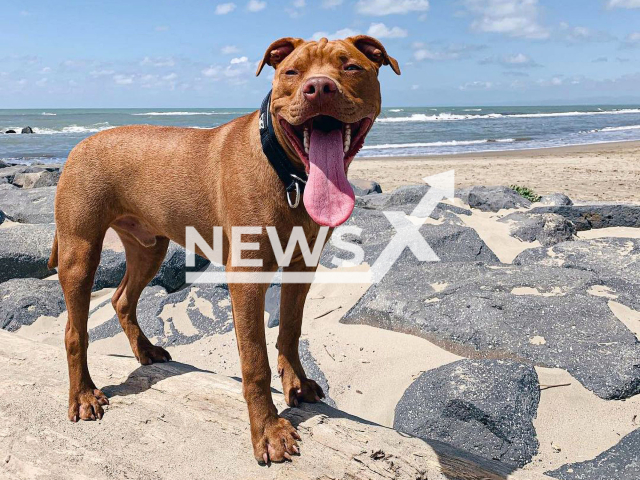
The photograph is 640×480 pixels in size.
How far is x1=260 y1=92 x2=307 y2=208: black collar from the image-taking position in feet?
9.04

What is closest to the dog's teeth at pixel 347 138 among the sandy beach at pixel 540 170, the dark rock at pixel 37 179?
the sandy beach at pixel 540 170

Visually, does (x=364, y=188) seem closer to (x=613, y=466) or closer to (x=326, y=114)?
(x=613, y=466)

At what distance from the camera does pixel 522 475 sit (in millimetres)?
2631

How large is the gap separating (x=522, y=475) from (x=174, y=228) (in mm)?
2313

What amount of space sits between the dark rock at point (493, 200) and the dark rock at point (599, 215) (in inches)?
19.7

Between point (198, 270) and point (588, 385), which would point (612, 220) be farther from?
point (198, 270)

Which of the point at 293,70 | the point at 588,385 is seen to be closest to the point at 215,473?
the point at 293,70

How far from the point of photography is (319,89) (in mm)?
2395

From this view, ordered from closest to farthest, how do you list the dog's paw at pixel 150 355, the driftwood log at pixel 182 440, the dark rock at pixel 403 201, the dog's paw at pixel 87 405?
the driftwood log at pixel 182 440
the dog's paw at pixel 87 405
the dog's paw at pixel 150 355
the dark rock at pixel 403 201

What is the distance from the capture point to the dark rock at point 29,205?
29.7 feet

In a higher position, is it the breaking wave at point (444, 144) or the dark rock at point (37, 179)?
the breaking wave at point (444, 144)

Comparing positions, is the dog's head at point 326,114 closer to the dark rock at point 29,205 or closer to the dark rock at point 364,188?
the dark rock at point 29,205

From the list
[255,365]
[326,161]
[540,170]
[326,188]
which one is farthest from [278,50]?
[540,170]

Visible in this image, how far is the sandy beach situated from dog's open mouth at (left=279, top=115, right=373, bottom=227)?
35.0ft
